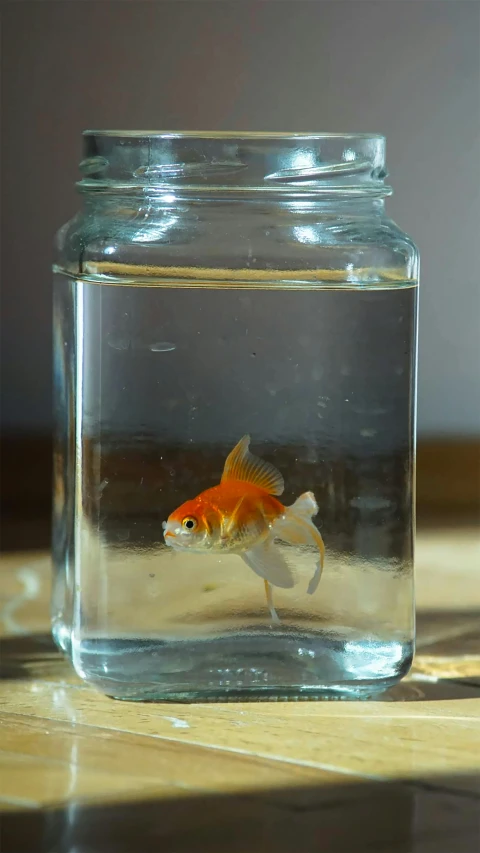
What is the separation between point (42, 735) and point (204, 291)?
31 centimetres

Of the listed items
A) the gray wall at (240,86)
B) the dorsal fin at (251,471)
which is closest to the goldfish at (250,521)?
the dorsal fin at (251,471)

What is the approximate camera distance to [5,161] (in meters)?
1.74

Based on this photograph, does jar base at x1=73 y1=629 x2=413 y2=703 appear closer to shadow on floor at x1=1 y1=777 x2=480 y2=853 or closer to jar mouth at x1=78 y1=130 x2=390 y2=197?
shadow on floor at x1=1 y1=777 x2=480 y2=853

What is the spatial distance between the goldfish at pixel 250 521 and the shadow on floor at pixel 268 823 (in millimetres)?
176

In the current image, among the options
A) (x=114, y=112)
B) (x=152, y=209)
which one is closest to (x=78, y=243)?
(x=152, y=209)

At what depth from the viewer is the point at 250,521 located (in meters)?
0.80

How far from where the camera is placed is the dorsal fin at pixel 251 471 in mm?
810

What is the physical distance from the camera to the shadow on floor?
2.02 ft

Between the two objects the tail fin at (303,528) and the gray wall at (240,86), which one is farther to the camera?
the gray wall at (240,86)

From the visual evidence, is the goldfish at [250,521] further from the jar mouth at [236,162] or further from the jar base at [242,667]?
the jar mouth at [236,162]

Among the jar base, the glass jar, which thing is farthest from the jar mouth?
the jar base

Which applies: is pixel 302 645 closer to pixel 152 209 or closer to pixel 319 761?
pixel 319 761

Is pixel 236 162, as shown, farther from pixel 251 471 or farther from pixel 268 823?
pixel 268 823

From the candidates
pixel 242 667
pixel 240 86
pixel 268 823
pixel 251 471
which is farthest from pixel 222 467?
pixel 240 86
